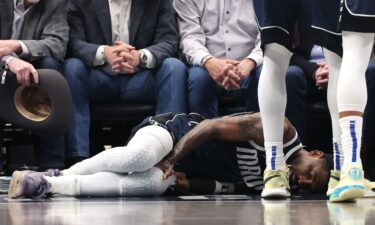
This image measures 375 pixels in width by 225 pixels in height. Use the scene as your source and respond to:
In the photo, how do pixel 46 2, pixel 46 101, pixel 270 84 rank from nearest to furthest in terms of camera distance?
pixel 270 84
pixel 46 101
pixel 46 2

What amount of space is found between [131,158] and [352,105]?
88 cm

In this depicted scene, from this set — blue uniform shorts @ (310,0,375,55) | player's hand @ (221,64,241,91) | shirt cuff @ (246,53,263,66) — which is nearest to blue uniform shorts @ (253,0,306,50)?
blue uniform shorts @ (310,0,375,55)

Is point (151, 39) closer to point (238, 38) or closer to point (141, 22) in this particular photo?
point (141, 22)

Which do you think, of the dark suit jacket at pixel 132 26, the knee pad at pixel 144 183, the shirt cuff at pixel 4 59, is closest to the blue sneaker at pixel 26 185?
the knee pad at pixel 144 183

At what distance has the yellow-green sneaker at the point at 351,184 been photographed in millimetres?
2299

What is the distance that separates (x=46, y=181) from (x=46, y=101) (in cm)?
65

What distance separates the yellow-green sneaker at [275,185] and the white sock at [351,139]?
37cm

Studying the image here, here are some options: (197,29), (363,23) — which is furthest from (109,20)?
(363,23)

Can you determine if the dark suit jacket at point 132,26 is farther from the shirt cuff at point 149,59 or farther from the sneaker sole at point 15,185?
the sneaker sole at point 15,185

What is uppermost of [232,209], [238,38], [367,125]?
[238,38]

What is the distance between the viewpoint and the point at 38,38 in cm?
360

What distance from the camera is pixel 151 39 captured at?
12.4 ft

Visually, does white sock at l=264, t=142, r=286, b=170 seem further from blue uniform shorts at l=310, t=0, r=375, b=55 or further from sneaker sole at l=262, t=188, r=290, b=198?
blue uniform shorts at l=310, t=0, r=375, b=55

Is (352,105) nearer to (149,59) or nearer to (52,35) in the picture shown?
(149,59)
